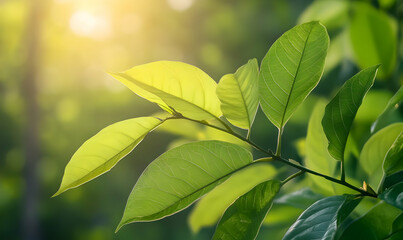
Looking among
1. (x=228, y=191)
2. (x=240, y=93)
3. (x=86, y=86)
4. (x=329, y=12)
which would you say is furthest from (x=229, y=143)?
(x=86, y=86)

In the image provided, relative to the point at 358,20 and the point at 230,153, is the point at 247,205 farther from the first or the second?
the point at 358,20

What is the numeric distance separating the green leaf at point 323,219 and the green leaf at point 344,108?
0.04m

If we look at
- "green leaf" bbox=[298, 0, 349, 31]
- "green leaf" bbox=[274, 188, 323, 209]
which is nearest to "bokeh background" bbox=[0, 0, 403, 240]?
"green leaf" bbox=[298, 0, 349, 31]

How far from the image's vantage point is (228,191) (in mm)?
626

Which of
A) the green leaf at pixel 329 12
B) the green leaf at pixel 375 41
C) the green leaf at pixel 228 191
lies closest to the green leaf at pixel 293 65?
Result: the green leaf at pixel 228 191

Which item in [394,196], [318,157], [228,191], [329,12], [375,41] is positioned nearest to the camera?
[394,196]

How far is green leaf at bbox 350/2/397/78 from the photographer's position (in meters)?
0.73

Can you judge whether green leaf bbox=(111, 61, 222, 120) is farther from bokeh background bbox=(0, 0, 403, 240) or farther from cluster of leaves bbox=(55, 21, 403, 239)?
bokeh background bbox=(0, 0, 403, 240)

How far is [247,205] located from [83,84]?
6.36m

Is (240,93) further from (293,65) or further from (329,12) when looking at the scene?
(329,12)

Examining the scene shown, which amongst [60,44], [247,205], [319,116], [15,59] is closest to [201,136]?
[319,116]

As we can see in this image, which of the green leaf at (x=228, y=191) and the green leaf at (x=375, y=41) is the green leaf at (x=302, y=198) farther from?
the green leaf at (x=375, y=41)

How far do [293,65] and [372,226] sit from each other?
5.4 inches

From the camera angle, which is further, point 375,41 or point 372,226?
point 375,41
